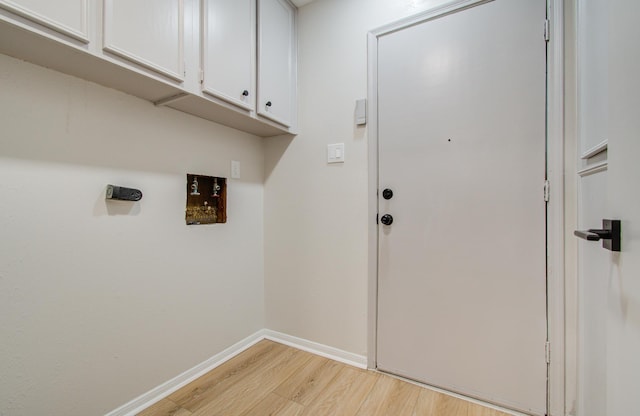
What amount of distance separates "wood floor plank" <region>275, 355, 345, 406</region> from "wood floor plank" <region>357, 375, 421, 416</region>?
0.27m

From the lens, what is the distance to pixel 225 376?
5.45ft

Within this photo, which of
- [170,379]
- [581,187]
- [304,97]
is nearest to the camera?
[581,187]

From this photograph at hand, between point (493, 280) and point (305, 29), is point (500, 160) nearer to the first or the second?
point (493, 280)

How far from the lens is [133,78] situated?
1.19m

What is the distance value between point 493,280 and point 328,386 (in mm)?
1103

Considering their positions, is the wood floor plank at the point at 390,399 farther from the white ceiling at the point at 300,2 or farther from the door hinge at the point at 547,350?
the white ceiling at the point at 300,2

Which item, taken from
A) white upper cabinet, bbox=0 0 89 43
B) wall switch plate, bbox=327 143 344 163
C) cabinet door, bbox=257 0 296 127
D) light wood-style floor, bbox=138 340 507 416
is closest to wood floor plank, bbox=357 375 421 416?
light wood-style floor, bbox=138 340 507 416

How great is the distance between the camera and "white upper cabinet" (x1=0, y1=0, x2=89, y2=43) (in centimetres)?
85

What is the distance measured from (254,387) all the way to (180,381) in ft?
1.43

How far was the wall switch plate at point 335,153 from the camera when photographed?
184 centimetres

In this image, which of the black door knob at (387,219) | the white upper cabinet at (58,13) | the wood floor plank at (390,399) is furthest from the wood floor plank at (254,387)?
the white upper cabinet at (58,13)

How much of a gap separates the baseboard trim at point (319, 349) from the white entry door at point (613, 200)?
1.10 meters

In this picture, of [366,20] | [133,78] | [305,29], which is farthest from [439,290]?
[305,29]

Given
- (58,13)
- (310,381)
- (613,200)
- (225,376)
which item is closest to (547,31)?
(613,200)
